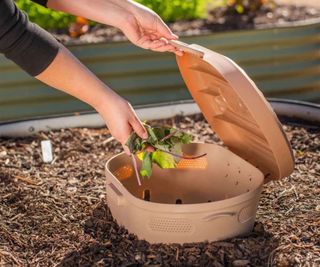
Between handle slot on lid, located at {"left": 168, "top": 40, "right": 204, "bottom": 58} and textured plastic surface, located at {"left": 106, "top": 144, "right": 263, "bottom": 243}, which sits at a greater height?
handle slot on lid, located at {"left": 168, "top": 40, "right": 204, "bottom": 58}

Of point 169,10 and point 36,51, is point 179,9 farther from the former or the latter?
point 36,51

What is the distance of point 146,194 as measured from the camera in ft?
9.25

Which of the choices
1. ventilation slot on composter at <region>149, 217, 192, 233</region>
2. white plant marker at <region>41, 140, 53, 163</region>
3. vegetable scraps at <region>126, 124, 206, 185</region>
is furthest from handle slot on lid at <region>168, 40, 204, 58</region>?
white plant marker at <region>41, 140, 53, 163</region>

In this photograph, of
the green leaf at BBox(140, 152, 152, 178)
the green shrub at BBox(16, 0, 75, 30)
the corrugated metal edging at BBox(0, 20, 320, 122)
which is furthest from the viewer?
the green shrub at BBox(16, 0, 75, 30)

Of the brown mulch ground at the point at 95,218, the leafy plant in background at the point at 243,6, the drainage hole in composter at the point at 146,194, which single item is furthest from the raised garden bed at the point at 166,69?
the drainage hole in composter at the point at 146,194

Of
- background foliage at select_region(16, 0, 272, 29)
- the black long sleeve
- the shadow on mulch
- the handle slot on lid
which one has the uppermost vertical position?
the black long sleeve

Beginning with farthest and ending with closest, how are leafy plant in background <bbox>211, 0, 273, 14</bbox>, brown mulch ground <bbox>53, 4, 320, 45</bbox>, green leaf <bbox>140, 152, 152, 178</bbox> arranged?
leafy plant in background <bbox>211, 0, 273, 14</bbox>
brown mulch ground <bbox>53, 4, 320, 45</bbox>
green leaf <bbox>140, 152, 152, 178</bbox>

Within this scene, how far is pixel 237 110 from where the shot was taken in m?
2.70

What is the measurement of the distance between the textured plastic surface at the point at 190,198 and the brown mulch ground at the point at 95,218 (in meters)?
0.04

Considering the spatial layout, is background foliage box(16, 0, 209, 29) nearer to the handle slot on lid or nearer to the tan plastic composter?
the tan plastic composter

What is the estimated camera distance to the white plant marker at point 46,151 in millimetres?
3271

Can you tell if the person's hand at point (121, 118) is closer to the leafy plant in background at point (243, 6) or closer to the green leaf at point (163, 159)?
the green leaf at point (163, 159)

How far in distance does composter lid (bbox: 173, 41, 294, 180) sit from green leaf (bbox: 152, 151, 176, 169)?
0.30 meters

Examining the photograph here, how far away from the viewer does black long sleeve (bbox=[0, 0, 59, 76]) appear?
2.27m
